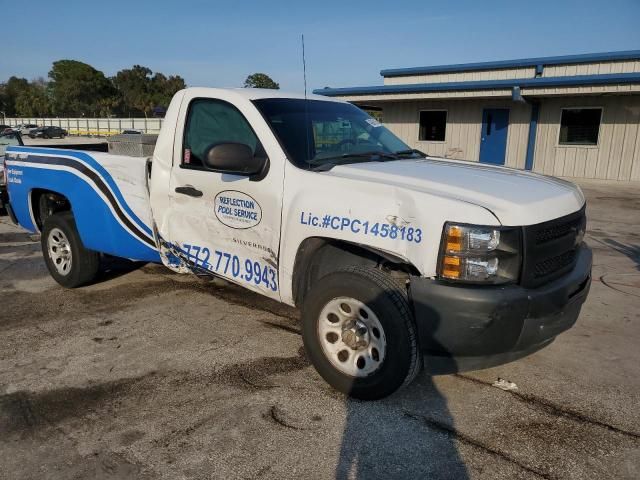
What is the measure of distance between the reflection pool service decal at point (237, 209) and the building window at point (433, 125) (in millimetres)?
17612

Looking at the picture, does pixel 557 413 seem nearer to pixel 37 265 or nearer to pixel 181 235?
pixel 181 235

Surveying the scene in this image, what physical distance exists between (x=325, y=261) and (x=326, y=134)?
1098mm

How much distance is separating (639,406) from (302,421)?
6.88 feet

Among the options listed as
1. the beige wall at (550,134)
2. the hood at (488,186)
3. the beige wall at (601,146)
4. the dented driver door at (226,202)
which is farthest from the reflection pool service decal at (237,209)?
the beige wall at (601,146)

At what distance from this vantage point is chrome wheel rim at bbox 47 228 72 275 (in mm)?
5484

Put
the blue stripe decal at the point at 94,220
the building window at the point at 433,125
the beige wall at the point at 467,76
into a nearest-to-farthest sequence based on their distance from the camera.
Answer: the blue stripe decal at the point at 94,220
the beige wall at the point at 467,76
the building window at the point at 433,125

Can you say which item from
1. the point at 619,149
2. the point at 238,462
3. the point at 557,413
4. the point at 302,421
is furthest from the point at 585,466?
the point at 619,149

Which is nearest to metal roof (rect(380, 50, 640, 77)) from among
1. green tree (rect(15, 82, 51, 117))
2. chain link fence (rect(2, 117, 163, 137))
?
chain link fence (rect(2, 117, 163, 137))

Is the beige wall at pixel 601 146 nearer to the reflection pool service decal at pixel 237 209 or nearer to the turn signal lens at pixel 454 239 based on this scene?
the reflection pool service decal at pixel 237 209

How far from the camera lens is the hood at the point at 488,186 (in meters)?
2.90

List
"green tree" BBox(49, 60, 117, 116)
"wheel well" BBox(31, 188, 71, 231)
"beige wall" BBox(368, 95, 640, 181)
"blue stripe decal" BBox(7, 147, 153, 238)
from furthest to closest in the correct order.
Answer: "green tree" BBox(49, 60, 117, 116) → "beige wall" BBox(368, 95, 640, 181) → "wheel well" BBox(31, 188, 71, 231) → "blue stripe decal" BBox(7, 147, 153, 238)

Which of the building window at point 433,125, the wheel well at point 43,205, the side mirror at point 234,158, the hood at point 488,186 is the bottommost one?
the wheel well at point 43,205

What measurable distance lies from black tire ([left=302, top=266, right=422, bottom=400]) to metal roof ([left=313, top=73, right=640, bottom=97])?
1474 centimetres

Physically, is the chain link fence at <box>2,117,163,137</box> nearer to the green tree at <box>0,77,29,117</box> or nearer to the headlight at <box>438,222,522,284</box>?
the green tree at <box>0,77,29,117</box>
